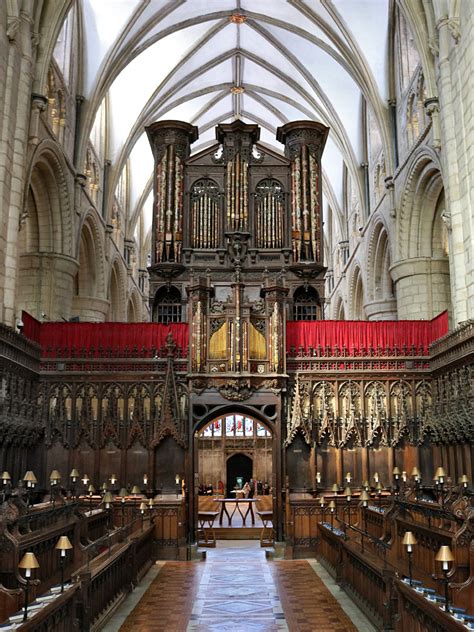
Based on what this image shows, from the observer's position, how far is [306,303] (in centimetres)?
2533

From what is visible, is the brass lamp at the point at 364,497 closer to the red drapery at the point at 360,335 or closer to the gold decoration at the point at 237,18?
the red drapery at the point at 360,335

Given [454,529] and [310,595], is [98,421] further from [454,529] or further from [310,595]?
[454,529]

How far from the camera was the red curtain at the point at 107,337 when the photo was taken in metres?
19.9

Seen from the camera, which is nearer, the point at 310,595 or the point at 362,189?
the point at 310,595

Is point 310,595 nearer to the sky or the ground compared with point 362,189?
nearer to the ground

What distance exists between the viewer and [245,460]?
1323 inches

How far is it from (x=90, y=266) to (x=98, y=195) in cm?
312

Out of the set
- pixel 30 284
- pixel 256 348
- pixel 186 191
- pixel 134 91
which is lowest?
pixel 256 348

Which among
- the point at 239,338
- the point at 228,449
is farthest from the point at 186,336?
the point at 228,449

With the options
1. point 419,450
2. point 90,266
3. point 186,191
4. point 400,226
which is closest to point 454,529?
point 419,450

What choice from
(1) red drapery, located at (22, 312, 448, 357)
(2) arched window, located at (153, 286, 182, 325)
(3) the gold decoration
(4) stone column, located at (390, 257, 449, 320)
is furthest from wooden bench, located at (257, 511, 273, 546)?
(3) the gold decoration

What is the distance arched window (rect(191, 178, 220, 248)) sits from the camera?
1011 inches

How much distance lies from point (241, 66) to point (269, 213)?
40.2 ft

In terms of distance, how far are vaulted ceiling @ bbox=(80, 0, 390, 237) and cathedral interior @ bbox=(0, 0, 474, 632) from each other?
115 mm
